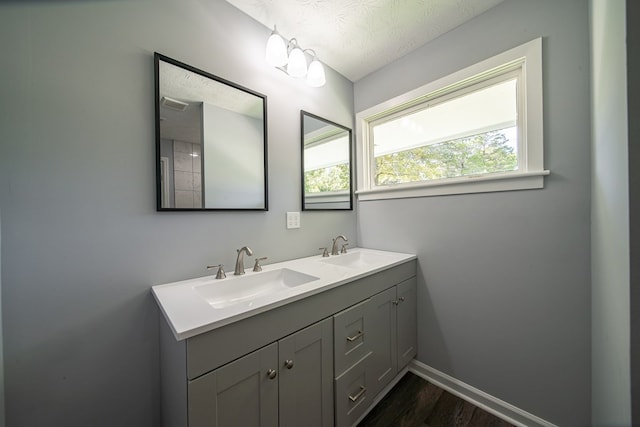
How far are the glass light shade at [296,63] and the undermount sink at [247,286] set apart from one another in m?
1.27

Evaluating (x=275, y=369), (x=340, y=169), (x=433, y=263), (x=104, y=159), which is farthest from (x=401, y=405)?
(x=104, y=159)

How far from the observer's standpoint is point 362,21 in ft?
4.80

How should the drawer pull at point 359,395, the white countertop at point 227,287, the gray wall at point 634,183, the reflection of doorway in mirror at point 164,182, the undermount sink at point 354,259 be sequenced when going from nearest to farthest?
the gray wall at point 634,183
the white countertop at point 227,287
the reflection of doorway in mirror at point 164,182
the drawer pull at point 359,395
the undermount sink at point 354,259

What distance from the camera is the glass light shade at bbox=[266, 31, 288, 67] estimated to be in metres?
1.37

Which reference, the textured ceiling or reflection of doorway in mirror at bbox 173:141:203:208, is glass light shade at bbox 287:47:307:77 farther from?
reflection of doorway in mirror at bbox 173:141:203:208

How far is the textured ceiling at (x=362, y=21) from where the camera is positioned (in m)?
1.35

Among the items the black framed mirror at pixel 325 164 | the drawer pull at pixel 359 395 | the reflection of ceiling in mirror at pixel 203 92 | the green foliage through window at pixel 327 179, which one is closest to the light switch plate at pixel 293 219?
the black framed mirror at pixel 325 164

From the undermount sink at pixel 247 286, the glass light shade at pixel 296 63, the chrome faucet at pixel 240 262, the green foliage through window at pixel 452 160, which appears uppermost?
the glass light shade at pixel 296 63

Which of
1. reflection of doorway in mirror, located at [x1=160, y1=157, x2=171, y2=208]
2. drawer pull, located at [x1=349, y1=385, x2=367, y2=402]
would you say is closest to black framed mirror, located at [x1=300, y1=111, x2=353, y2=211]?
reflection of doorway in mirror, located at [x1=160, y1=157, x2=171, y2=208]

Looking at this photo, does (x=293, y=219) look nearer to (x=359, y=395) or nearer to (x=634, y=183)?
(x=359, y=395)

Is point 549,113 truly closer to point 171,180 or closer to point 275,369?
point 275,369

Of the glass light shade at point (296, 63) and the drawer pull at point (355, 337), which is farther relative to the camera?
the glass light shade at point (296, 63)

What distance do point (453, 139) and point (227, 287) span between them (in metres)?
1.76

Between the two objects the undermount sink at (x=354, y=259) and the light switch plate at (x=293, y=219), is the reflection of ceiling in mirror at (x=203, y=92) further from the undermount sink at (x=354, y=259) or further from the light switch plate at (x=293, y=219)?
the undermount sink at (x=354, y=259)
